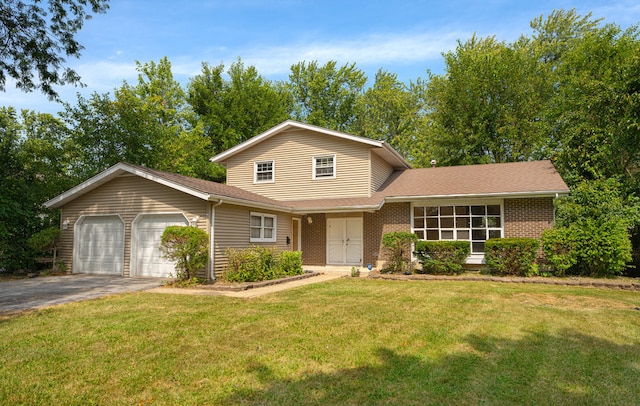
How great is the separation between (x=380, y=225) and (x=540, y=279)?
6.00 metres

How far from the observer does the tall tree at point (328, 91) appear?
36.2m

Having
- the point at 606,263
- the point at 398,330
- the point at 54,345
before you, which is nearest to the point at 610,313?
the point at 398,330

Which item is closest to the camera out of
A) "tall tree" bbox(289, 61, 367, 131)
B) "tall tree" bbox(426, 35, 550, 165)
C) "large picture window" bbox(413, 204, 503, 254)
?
"large picture window" bbox(413, 204, 503, 254)

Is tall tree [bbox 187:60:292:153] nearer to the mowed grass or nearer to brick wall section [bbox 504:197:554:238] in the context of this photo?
brick wall section [bbox 504:197:554:238]

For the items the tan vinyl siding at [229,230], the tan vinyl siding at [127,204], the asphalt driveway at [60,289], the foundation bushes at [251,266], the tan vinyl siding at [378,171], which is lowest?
the asphalt driveway at [60,289]

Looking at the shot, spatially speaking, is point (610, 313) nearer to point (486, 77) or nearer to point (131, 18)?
point (131, 18)

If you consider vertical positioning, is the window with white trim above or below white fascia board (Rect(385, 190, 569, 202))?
below

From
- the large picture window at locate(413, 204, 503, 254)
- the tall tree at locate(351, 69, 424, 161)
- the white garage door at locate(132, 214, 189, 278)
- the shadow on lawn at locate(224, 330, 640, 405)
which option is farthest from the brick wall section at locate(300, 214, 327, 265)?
the tall tree at locate(351, 69, 424, 161)

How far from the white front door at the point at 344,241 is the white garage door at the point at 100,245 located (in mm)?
7845

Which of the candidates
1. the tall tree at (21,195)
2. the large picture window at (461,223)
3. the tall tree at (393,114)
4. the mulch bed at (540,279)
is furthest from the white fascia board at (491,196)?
the tall tree at (393,114)

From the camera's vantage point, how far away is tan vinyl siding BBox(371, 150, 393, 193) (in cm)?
1666

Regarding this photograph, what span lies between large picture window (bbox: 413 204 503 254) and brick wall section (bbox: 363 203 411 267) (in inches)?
17.5

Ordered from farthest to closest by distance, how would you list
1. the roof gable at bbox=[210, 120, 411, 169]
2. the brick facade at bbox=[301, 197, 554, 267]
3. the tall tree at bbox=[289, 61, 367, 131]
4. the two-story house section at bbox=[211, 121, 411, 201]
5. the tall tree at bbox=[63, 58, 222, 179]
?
the tall tree at bbox=[289, 61, 367, 131], the tall tree at bbox=[63, 58, 222, 179], the two-story house section at bbox=[211, 121, 411, 201], the roof gable at bbox=[210, 120, 411, 169], the brick facade at bbox=[301, 197, 554, 267]

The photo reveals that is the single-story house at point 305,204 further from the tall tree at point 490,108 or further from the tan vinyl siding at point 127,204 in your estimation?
the tall tree at point 490,108
